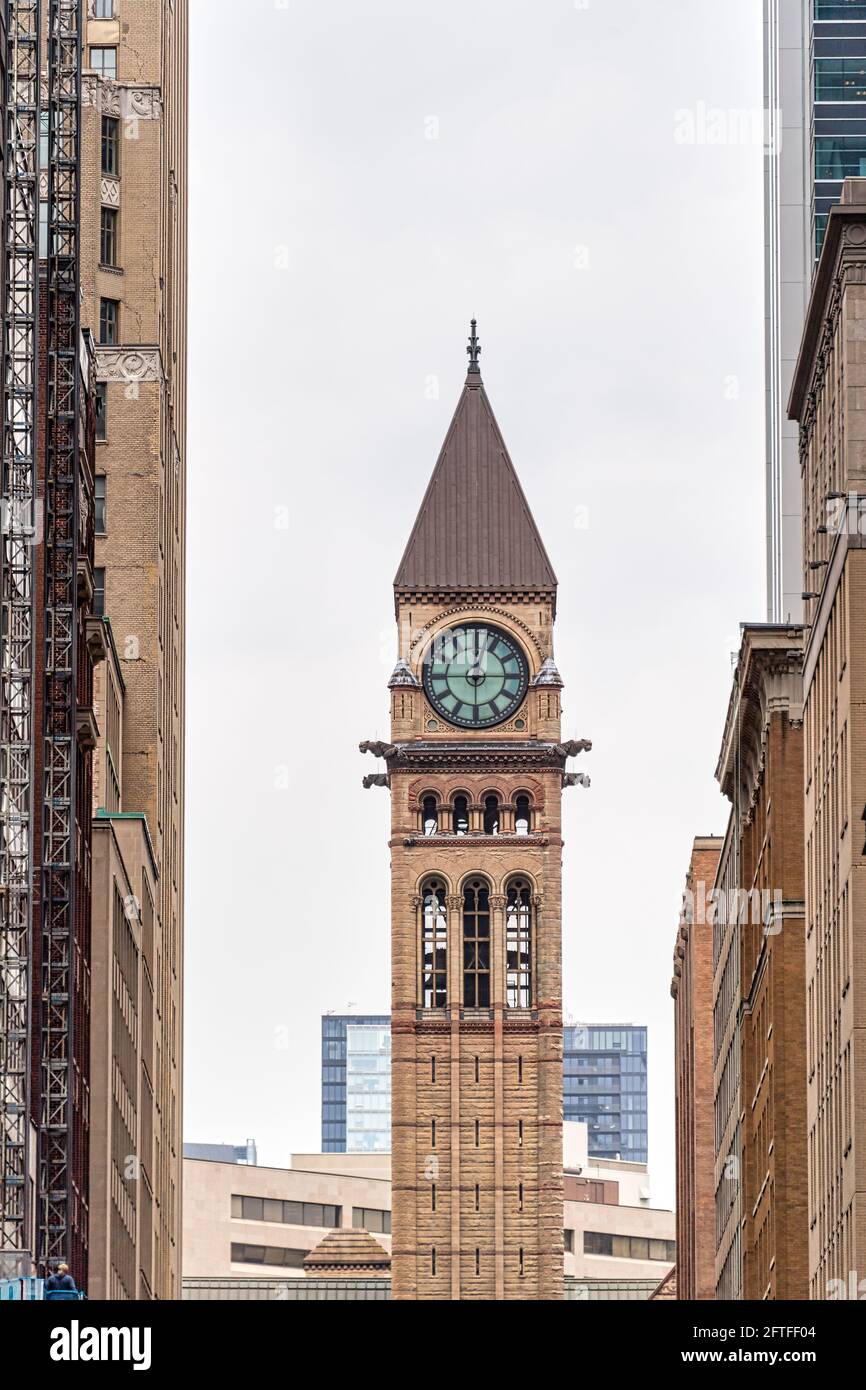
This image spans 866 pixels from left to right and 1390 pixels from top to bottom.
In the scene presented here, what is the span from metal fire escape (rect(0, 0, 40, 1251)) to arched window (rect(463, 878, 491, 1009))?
9910cm

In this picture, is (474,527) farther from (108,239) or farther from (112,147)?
(108,239)

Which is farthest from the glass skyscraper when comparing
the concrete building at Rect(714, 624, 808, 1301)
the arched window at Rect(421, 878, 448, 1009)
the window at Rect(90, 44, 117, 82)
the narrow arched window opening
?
the arched window at Rect(421, 878, 448, 1009)

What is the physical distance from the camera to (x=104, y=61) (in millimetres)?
112562

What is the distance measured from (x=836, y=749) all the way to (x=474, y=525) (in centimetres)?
11650

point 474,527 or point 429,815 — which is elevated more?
point 474,527

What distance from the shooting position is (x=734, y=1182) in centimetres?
9762

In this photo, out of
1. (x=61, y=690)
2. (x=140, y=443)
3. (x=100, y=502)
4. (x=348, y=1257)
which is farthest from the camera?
(x=348, y=1257)

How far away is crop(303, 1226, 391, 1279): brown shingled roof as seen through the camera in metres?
183

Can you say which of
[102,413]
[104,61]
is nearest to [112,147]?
[104,61]

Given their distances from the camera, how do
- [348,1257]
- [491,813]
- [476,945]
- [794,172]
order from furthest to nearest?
1. [348,1257]
2. [491,813]
3. [476,945]
4. [794,172]

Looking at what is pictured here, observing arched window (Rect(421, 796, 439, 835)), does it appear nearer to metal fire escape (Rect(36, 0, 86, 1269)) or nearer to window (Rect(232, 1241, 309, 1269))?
window (Rect(232, 1241, 309, 1269))
